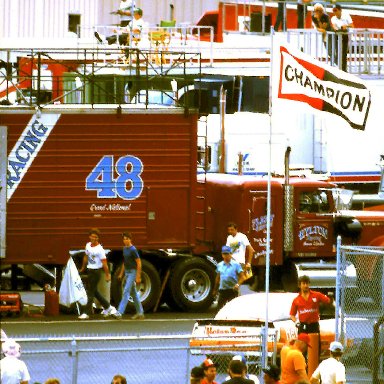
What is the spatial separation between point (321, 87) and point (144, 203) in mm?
7605

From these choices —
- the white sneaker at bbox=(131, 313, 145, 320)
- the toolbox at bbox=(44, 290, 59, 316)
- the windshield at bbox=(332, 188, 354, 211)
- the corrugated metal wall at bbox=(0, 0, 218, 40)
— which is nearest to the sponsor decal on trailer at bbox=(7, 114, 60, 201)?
the toolbox at bbox=(44, 290, 59, 316)

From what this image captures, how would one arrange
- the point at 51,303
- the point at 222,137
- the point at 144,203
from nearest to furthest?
the point at 51,303
the point at 144,203
the point at 222,137

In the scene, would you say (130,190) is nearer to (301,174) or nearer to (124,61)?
(301,174)

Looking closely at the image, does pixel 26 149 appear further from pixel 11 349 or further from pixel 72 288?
pixel 11 349

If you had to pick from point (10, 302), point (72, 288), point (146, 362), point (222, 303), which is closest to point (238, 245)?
point (222, 303)

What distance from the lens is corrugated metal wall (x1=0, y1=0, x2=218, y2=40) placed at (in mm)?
41594

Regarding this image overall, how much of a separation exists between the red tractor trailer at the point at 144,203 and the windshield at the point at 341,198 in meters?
0.04

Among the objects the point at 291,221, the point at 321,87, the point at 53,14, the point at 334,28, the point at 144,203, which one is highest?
the point at 53,14

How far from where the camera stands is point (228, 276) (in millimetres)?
25906

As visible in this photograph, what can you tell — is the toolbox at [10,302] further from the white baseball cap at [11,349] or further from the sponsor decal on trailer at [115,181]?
the white baseball cap at [11,349]

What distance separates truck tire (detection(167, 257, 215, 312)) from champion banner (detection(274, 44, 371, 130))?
7.38m

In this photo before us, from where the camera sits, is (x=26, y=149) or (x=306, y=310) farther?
(x=26, y=149)

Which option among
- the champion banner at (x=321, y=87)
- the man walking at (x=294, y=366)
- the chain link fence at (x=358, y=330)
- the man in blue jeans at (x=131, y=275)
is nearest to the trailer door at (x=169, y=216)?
the man in blue jeans at (x=131, y=275)

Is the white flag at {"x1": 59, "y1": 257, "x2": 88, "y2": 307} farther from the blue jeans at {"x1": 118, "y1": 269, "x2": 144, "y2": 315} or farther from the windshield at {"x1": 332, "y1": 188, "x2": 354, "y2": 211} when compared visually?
the windshield at {"x1": 332, "y1": 188, "x2": 354, "y2": 211}
